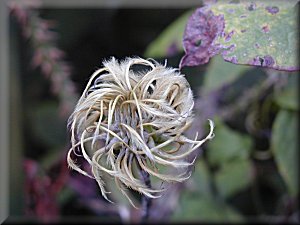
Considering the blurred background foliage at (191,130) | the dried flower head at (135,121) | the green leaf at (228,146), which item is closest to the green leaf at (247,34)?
the dried flower head at (135,121)

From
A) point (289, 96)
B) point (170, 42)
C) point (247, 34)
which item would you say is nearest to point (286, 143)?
point (289, 96)

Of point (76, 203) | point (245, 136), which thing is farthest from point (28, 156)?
point (245, 136)

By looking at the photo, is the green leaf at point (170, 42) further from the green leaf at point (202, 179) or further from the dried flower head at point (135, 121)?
the dried flower head at point (135, 121)

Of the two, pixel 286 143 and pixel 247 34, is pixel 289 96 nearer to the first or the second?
pixel 286 143

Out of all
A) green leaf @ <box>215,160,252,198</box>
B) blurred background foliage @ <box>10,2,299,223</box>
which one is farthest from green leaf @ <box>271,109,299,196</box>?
green leaf @ <box>215,160,252,198</box>

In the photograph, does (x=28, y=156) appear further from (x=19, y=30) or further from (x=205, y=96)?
(x=205, y=96)

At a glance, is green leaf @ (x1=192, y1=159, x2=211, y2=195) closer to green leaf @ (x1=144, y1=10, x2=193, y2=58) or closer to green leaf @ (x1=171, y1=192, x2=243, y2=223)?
green leaf @ (x1=171, y1=192, x2=243, y2=223)

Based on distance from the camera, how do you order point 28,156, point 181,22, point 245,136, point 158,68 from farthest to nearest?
point 28,156 < point 245,136 < point 181,22 < point 158,68
